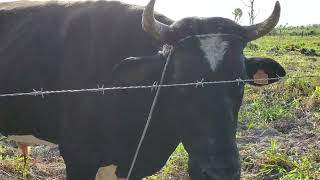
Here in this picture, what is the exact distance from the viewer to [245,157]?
6.30 metres

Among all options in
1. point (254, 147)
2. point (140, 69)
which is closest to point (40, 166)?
point (254, 147)

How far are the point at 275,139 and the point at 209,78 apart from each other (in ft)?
12.3

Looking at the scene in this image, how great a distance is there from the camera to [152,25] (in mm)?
3764

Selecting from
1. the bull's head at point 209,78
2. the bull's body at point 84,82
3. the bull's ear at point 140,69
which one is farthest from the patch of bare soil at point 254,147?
the bull's head at point 209,78

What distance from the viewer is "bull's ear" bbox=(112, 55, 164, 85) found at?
3.93 metres

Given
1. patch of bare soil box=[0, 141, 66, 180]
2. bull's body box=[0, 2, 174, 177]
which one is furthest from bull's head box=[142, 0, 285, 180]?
patch of bare soil box=[0, 141, 66, 180]

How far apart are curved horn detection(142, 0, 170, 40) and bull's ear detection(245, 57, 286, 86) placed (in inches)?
25.9

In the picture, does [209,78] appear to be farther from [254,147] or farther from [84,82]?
[254,147]

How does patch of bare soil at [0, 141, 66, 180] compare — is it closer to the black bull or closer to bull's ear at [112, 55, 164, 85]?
the black bull

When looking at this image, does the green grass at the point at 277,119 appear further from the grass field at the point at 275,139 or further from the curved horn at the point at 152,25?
the curved horn at the point at 152,25

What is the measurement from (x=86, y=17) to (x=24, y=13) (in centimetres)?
76

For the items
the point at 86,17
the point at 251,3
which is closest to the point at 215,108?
the point at 86,17

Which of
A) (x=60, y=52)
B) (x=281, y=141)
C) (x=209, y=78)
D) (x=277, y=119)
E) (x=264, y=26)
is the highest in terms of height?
(x=264, y=26)

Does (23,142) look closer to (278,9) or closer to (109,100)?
(109,100)
